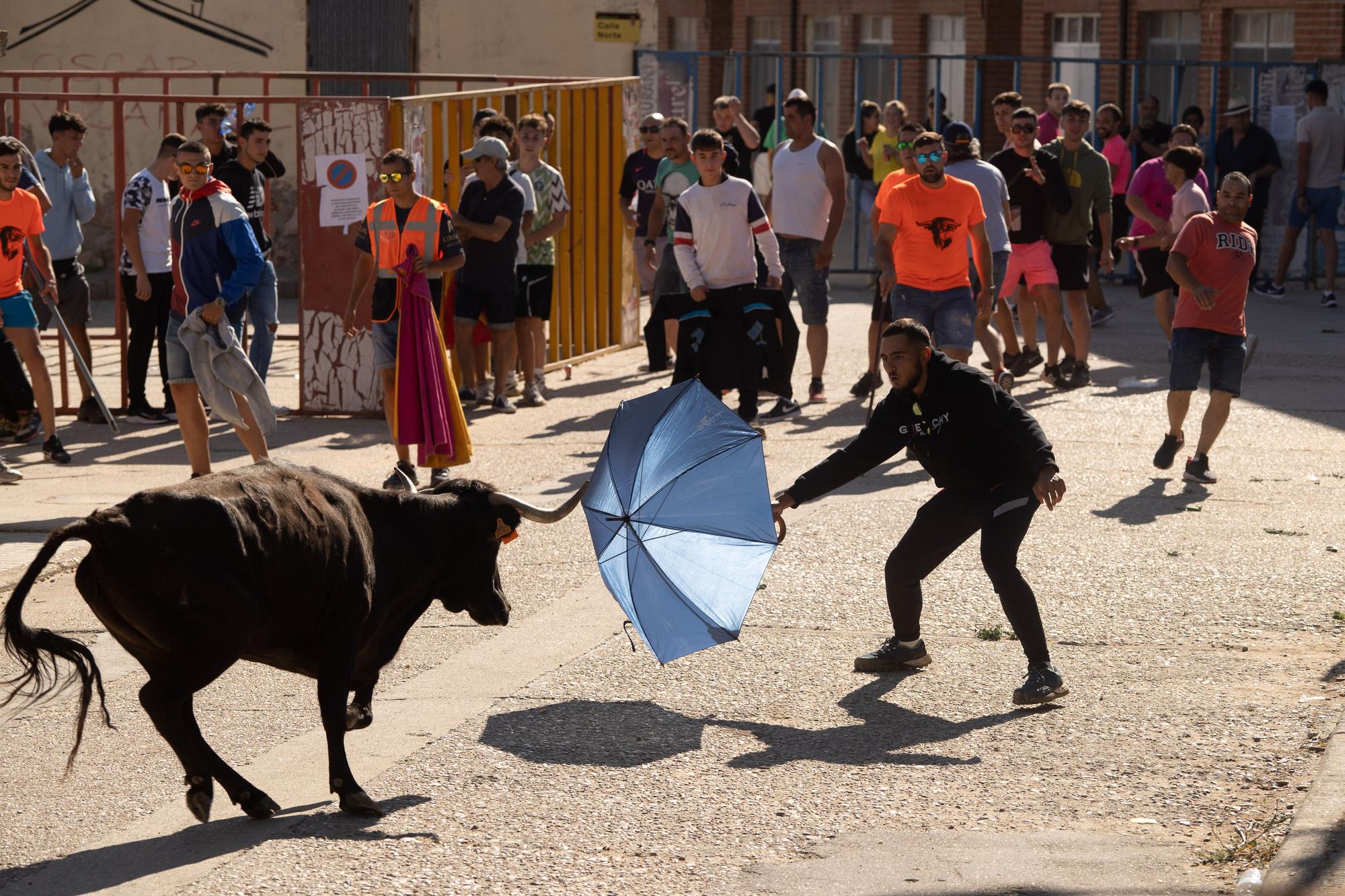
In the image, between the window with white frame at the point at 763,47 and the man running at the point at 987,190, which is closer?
the man running at the point at 987,190

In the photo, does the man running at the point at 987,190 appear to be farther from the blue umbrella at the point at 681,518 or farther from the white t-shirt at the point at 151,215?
the blue umbrella at the point at 681,518

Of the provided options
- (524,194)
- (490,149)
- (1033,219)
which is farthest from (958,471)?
(1033,219)

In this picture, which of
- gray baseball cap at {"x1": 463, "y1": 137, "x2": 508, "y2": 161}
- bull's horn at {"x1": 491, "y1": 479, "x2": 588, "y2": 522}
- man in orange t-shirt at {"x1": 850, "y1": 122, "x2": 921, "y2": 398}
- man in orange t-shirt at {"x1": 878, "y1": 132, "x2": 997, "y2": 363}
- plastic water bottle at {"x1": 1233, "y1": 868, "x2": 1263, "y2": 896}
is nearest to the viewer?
plastic water bottle at {"x1": 1233, "y1": 868, "x2": 1263, "y2": 896}

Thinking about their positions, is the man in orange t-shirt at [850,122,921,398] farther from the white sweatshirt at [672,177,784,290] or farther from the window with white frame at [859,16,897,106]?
the window with white frame at [859,16,897,106]

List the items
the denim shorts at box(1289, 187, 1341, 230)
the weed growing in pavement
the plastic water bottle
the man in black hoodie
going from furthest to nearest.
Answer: the denim shorts at box(1289, 187, 1341, 230), the man in black hoodie, the weed growing in pavement, the plastic water bottle

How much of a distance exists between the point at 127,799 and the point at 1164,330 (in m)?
11.1

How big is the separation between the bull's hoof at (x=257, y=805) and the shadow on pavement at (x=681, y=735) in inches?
38.5

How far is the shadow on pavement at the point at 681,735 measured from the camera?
6.14 meters

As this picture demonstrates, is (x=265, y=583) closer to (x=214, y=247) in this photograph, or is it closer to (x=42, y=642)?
(x=42, y=642)

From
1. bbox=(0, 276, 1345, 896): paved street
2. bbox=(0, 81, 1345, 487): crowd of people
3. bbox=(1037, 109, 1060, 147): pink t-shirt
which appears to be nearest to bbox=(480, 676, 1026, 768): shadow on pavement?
bbox=(0, 276, 1345, 896): paved street

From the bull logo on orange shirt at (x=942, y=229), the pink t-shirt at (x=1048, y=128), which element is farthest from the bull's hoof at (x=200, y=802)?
the pink t-shirt at (x=1048, y=128)

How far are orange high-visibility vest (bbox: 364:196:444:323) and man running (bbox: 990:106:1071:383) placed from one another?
517cm

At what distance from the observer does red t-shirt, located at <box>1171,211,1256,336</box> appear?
10.5 metres

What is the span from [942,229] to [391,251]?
3628 millimetres
